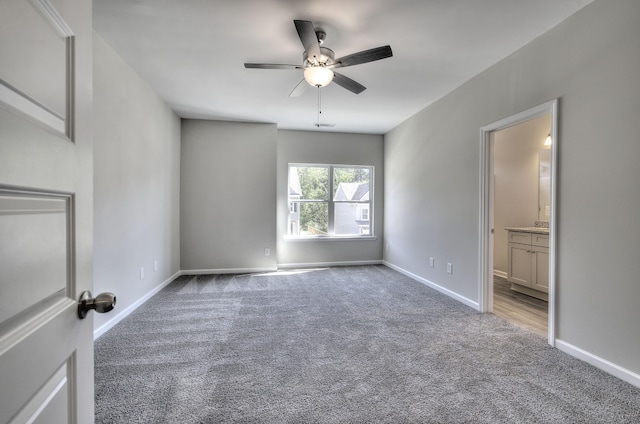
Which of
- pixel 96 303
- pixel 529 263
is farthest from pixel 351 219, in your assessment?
pixel 96 303

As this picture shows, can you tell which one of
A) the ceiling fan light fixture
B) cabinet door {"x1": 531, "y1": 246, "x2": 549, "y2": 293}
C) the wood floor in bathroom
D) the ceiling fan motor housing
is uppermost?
the ceiling fan motor housing

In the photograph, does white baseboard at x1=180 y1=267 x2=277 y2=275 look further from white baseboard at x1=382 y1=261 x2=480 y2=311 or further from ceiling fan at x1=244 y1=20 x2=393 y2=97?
ceiling fan at x1=244 y1=20 x2=393 y2=97

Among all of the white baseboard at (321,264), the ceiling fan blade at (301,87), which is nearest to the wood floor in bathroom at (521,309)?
the white baseboard at (321,264)

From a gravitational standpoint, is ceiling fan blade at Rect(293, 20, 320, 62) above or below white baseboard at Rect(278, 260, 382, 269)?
above

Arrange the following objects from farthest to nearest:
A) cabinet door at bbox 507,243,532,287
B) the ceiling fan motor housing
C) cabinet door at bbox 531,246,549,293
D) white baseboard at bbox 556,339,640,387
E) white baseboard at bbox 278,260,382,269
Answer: white baseboard at bbox 278,260,382,269
cabinet door at bbox 507,243,532,287
cabinet door at bbox 531,246,549,293
the ceiling fan motor housing
white baseboard at bbox 556,339,640,387

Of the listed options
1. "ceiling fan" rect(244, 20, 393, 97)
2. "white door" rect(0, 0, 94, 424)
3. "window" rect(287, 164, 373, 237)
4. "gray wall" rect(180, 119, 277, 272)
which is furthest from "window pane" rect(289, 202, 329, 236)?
"white door" rect(0, 0, 94, 424)

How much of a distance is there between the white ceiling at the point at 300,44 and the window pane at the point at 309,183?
1784mm

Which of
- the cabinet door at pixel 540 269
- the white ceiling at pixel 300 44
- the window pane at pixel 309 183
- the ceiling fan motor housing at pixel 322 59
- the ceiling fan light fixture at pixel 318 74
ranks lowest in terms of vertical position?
the cabinet door at pixel 540 269

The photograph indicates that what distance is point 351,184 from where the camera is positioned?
5703mm

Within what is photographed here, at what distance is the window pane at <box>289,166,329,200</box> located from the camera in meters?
5.45

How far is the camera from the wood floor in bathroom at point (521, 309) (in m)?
2.89

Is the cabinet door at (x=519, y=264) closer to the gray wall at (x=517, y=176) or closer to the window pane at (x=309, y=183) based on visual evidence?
the gray wall at (x=517, y=176)

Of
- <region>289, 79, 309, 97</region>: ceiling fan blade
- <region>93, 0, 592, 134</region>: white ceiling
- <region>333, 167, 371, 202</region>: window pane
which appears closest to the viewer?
<region>93, 0, 592, 134</region>: white ceiling

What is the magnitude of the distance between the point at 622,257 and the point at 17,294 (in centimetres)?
285
